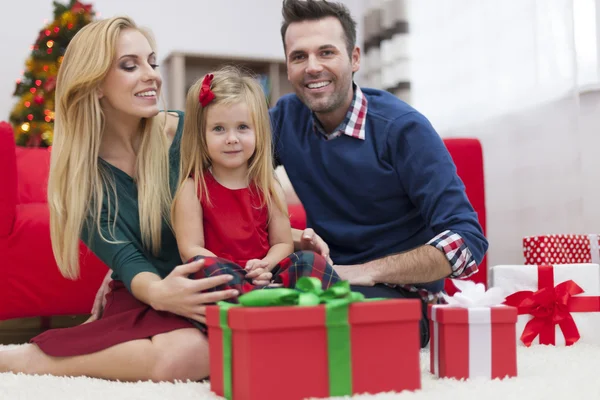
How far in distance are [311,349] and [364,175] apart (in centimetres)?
80

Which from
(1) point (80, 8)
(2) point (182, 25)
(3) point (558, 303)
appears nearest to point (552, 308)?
(3) point (558, 303)

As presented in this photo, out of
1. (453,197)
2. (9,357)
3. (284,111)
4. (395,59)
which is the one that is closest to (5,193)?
(9,357)

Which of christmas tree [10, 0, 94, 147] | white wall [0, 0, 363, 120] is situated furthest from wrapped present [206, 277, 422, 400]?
white wall [0, 0, 363, 120]

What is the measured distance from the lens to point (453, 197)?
1.61m

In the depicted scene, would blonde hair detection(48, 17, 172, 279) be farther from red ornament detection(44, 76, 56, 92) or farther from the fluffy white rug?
red ornament detection(44, 76, 56, 92)

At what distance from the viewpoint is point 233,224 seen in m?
1.58

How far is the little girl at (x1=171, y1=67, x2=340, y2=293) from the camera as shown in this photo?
1549mm

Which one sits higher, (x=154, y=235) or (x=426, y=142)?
(x=426, y=142)

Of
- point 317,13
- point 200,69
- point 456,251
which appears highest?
point 200,69

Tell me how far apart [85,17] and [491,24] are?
2.41 metres

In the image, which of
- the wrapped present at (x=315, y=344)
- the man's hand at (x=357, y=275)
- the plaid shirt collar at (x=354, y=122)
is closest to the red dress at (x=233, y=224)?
the man's hand at (x=357, y=275)

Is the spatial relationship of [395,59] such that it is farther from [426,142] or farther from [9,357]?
[9,357]

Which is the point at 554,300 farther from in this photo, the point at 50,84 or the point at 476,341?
the point at 50,84

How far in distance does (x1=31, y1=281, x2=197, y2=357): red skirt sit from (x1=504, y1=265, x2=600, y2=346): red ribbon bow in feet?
3.18
